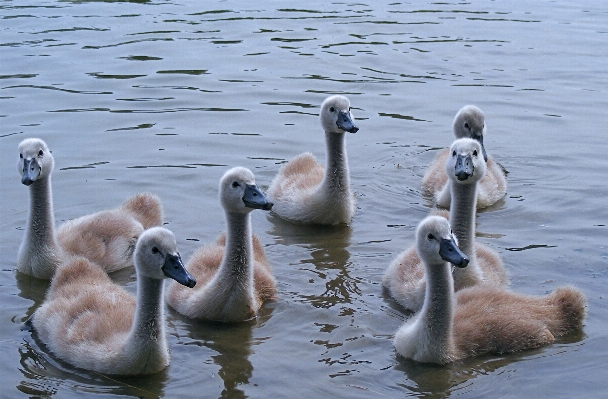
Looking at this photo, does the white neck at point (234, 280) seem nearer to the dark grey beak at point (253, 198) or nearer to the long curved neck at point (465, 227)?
the dark grey beak at point (253, 198)

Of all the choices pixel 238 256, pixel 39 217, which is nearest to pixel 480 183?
pixel 238 256

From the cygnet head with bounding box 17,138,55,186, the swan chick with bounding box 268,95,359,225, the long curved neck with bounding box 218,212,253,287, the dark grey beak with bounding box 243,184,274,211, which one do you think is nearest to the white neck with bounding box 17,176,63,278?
the cygnet head with bounding box 17,138,55,186

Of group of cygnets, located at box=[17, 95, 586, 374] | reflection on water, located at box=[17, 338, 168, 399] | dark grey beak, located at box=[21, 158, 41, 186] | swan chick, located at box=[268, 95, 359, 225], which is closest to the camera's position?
reflection on water, located at box=[17, 338, 168, 399]

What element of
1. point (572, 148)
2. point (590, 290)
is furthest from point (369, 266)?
point (572, 148)

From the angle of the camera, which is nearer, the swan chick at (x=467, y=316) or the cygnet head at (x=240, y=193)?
the swan chick at (x=467, y=316)

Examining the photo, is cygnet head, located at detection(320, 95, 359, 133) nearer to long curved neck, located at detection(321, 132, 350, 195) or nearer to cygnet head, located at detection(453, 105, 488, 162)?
long curved neck, located at detection(321, 132, 350, 195)

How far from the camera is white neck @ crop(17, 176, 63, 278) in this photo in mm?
9469

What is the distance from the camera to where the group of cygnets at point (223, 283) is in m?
7.74

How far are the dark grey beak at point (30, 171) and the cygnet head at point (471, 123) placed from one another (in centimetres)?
453

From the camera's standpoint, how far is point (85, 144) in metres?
13.3

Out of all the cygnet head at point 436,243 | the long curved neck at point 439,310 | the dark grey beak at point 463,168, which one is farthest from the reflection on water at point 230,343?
the dark grey beak at point 463,168

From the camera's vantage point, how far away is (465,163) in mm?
9070

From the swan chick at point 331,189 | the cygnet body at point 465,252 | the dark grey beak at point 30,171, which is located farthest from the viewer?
the swan chick at point 331,189

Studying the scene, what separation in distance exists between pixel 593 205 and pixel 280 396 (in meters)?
5.30
